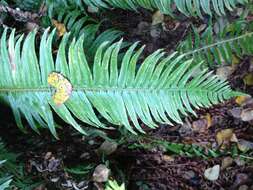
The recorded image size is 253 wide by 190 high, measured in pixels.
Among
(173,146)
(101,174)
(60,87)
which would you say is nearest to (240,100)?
(173,146)

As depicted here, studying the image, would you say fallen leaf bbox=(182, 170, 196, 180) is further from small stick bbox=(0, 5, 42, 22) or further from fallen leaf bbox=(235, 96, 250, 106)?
small stick bbox=(0, 5, 42, 22)

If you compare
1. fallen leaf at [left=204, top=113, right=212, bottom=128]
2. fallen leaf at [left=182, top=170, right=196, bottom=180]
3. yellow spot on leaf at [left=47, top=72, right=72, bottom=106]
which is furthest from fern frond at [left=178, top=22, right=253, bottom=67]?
yellow spot on leaf at [left=47, top=72, right=72, bottom=106]

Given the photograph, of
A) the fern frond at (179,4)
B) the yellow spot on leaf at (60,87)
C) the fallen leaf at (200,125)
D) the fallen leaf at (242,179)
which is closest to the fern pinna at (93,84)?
the yellow spot on leaf at (60,87)

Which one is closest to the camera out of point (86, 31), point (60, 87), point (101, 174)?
point (60, 87)

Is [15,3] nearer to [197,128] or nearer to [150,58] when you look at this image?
[150,58]

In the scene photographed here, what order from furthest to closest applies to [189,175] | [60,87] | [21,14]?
[189,175] < [21,14] < [60,87]

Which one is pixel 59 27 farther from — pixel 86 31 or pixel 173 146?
pixel 173 146

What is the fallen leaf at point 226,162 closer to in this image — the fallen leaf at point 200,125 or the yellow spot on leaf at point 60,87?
the fallen leaf at point 200,125
